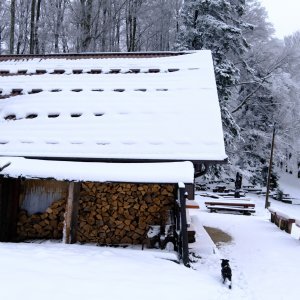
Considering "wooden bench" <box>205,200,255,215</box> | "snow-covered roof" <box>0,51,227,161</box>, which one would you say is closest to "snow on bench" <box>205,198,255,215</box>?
"wooden bench" <box>205,200,255,215</box>

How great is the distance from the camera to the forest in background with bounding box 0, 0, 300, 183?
18.7 metres

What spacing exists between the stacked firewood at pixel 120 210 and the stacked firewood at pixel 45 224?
0.44 m

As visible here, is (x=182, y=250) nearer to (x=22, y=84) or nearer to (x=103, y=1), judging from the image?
(x=22, y=84)

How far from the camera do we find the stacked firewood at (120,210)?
22.5ft

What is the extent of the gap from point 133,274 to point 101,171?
2119 millimetres

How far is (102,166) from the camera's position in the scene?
6.60 m

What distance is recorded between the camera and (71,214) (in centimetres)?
658

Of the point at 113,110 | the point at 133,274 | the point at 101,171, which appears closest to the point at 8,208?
the point at 101,171

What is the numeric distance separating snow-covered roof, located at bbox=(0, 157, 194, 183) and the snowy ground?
1311 mm

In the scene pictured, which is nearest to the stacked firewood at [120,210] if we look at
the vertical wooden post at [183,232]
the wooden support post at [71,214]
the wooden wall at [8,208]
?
the wooden support post at [71,214]

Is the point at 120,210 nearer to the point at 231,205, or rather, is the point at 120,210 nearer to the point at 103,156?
the point at 103,156

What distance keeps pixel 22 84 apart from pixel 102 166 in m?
5.15

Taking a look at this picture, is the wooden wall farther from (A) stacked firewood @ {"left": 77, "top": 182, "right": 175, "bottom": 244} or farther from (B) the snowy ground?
(A) stacked firewood @ {"left": 77, "top": 182, "right": 175, "bottom": 244}

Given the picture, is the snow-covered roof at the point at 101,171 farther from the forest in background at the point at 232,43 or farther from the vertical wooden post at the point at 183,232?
the forest in background at the point at 232,43
